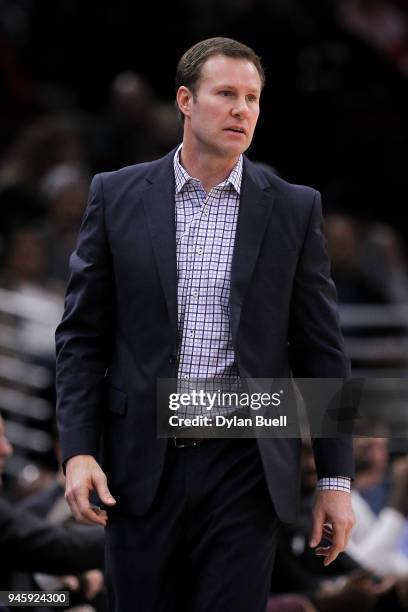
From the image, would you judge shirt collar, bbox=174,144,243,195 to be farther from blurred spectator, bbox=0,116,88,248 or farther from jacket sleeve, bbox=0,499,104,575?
blurred spectator, bbox=0,116,88,248

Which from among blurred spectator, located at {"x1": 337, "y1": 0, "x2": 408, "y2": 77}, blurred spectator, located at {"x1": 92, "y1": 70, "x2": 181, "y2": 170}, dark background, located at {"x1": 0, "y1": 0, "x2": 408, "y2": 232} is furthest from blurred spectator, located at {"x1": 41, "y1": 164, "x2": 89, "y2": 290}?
blurred spectator, located at {"x1": 337, "y1": 0, "x2": 408, "y2": 77}

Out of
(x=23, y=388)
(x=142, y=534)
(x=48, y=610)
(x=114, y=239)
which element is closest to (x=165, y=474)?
(x=142, y=534)

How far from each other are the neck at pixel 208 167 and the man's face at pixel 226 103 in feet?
0.11

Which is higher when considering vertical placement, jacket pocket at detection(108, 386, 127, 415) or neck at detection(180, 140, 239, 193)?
neck at detection(180, 140, 239, 193)

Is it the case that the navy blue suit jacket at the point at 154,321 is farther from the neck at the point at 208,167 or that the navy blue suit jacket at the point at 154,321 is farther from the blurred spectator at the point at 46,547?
the blurred spectator at the point at 46,547

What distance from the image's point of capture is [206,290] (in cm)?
374

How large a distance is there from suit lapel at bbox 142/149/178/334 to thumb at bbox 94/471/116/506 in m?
0.44

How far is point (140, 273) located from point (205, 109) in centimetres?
48

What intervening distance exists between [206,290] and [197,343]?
0.15m

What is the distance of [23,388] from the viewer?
805 cm

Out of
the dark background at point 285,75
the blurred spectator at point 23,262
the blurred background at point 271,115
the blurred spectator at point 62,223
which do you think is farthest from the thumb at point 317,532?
the dark background at point 285,75

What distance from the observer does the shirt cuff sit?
3762mm

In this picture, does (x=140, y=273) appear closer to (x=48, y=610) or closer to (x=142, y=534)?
(x=142, y=534)

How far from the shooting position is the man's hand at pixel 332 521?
370 cm
